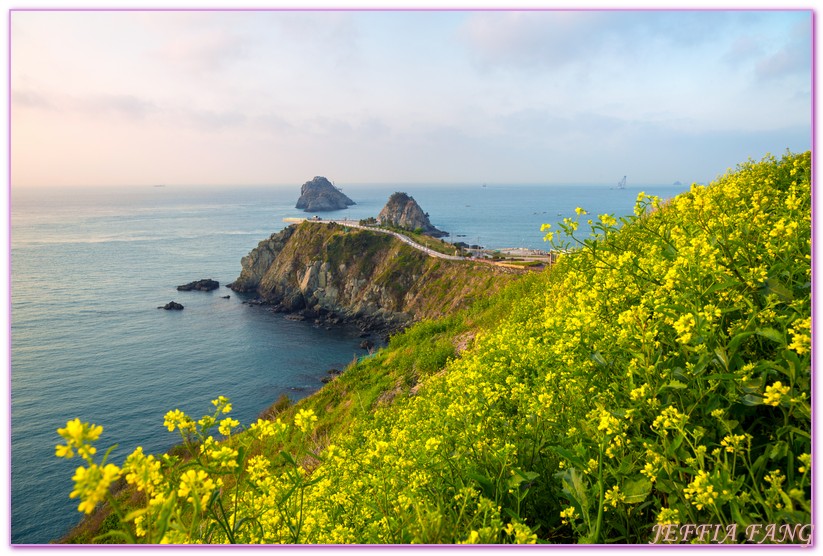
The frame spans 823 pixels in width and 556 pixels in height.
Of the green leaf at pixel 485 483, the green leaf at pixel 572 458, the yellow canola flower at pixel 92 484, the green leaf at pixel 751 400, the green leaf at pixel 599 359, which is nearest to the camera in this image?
the yellow canola flower at pixel 92 484

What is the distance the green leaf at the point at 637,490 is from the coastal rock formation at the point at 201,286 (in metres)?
78.5

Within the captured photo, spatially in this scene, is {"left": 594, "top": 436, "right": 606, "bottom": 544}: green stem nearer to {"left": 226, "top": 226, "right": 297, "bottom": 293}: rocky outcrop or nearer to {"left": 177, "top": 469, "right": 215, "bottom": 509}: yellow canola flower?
{"left": 177, "top": 469, "right": 215, "bottom": 509}: yellow canola flower

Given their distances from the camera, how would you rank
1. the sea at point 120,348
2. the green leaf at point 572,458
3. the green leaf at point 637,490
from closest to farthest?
the green leaf at point 637,490 → the green leaf at point 572,458 → the sea at point 120,348

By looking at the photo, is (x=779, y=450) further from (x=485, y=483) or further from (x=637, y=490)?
(x=485, y=483)

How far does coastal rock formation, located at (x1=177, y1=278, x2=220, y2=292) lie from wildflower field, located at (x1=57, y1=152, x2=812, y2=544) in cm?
7605

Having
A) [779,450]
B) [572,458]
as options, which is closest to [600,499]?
[572,458]

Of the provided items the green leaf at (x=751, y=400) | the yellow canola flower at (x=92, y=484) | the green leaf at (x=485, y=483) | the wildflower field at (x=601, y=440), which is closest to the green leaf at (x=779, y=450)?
the wildflower field at (x=601, y=440)

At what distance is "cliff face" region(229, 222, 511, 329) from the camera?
56.2m

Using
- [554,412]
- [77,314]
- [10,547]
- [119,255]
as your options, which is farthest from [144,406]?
[119,255]

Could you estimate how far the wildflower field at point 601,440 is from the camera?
279 centimetres

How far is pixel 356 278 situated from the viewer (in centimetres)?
6831

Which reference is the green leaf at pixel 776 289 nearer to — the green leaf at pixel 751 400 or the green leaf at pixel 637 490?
the green leaf at pixel 751 400

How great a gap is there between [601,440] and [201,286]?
79523mm

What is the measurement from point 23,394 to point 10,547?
4118cm
